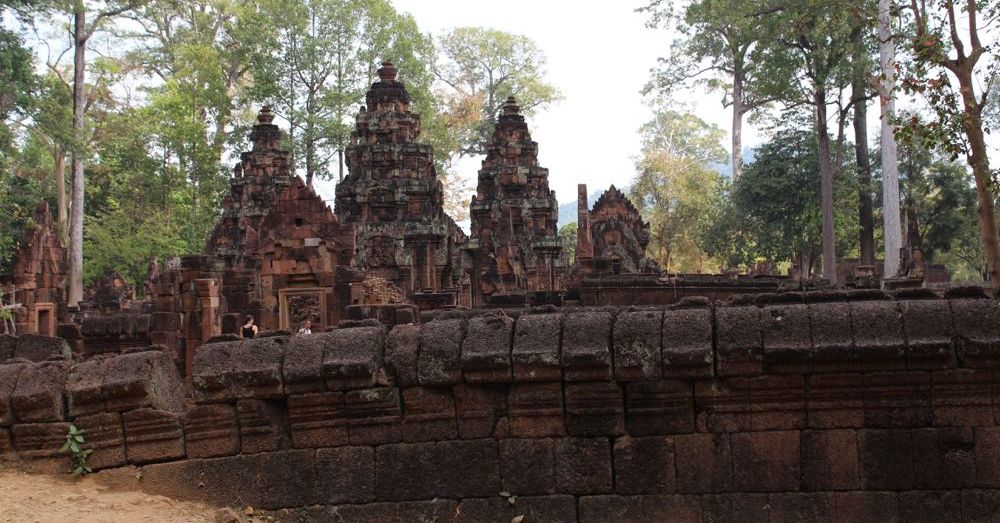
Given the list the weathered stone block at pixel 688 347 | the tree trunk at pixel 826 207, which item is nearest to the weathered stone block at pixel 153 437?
the weathered stone block at pixel 688 347

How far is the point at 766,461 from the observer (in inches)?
211

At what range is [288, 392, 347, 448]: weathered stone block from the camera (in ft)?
18.6

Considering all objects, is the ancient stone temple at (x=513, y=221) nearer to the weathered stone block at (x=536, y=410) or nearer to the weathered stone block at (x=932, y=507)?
the weathered stone block at (x=536, y=410)

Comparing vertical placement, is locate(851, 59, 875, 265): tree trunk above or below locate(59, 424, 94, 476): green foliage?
above

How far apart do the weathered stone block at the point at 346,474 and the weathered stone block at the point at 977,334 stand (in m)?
3.18

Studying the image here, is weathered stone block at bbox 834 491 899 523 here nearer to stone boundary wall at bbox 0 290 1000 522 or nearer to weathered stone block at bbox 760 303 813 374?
stone boundary wall at bbox 0 290 1000 522

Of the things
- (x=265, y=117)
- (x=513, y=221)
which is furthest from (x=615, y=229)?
(x=265, y=117)

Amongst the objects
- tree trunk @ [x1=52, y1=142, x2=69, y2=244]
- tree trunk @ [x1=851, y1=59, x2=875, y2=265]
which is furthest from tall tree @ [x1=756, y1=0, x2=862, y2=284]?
tree trunk @ [x1=52, y1=142, x2=69, y2=244]

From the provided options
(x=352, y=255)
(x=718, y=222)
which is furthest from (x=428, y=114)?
(x=352, y=255)

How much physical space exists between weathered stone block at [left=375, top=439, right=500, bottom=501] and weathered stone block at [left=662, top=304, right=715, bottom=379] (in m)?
1.09

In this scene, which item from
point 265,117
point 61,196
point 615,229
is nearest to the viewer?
point 615,229

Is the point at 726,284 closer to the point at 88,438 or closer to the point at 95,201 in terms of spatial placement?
the point at 88,438

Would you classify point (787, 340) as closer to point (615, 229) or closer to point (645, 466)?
point (645, 466)

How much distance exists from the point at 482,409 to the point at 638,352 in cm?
93
